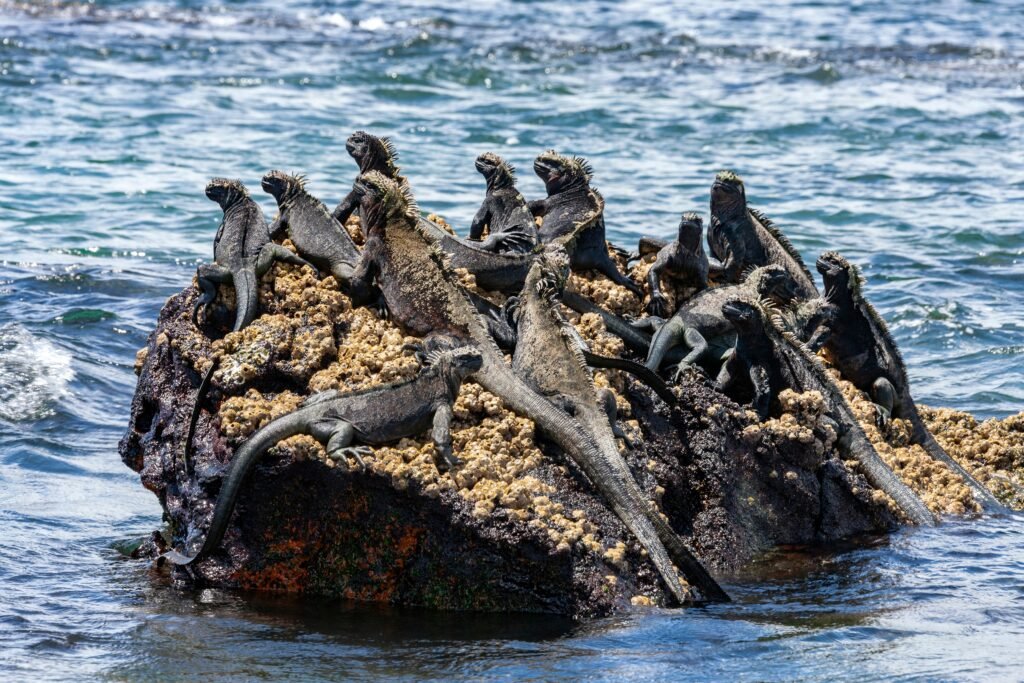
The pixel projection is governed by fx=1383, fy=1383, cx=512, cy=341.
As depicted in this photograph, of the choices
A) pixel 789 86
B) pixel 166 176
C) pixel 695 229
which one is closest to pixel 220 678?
pixel 695 229

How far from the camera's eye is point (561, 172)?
736cm

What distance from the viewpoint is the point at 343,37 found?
21906mm

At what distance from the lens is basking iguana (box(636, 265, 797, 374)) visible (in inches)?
255

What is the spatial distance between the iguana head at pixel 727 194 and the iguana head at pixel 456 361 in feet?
8.00

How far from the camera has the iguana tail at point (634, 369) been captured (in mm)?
5945

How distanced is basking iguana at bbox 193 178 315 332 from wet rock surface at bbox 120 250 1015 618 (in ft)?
0.23

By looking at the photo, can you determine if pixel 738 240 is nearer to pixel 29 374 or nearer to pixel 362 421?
pixel 362 421

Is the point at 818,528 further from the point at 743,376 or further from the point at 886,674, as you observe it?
the point at 886,674

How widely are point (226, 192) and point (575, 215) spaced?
1775mm

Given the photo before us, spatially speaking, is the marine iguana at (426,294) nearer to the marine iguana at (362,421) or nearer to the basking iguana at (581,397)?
the basking iguana at (581,397)

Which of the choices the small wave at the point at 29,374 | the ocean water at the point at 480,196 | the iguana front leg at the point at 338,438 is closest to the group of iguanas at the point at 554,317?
Answer: the iguana front leg at the point at 338,438

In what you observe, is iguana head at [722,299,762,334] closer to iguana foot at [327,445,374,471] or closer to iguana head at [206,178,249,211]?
iguana foot at [327,445,374,471]

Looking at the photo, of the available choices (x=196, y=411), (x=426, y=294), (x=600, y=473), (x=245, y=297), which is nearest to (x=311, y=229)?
(x=245, y=297)

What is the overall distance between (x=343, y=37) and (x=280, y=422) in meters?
17.5
